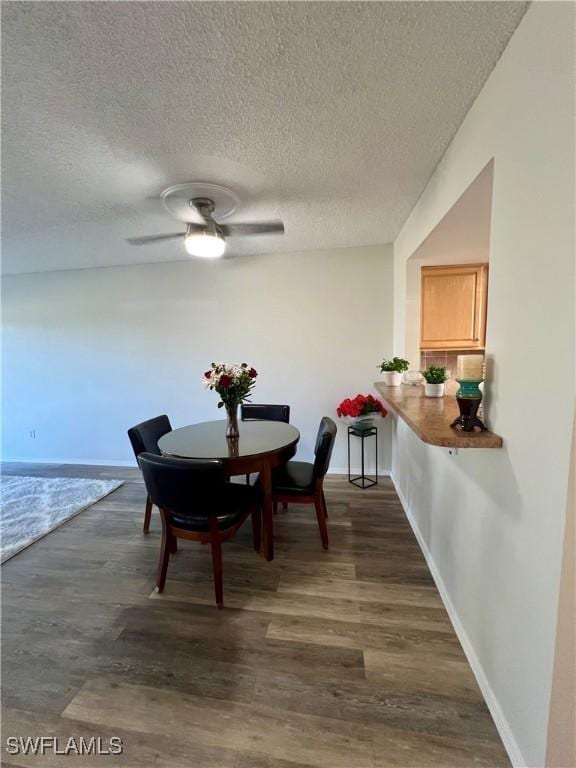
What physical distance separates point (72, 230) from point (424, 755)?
3.92m

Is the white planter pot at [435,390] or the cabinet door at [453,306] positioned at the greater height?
the cabinet door at [453,306]

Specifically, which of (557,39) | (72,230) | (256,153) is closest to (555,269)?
(557,39)

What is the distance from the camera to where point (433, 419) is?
142 centimetres

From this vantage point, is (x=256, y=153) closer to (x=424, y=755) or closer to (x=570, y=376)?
(x=570, y=376)

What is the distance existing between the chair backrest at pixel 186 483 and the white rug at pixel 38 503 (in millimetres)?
1556

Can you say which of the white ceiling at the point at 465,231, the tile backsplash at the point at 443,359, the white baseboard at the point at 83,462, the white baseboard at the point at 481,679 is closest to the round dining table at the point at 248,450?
the white baseboard at the point at 481,679

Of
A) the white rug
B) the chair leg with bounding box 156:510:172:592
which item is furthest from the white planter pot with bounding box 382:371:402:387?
the white rug

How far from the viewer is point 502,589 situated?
3.61 ft

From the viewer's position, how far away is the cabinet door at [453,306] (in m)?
2.56

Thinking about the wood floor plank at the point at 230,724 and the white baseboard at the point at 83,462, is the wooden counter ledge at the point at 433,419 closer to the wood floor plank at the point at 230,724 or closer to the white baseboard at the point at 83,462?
the wood floor plank at the point at 230,724

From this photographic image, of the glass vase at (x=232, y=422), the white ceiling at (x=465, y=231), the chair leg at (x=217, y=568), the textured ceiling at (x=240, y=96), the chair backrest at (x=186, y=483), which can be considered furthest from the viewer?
the glass vase at (x=232, y=422)

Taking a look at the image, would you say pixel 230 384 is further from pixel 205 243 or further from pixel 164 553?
pixel 164 553

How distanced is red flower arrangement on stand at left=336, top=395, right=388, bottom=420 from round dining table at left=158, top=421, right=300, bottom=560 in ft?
2.87

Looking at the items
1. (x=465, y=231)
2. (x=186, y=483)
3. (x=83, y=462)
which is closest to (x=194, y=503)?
(x=186, y=483)
